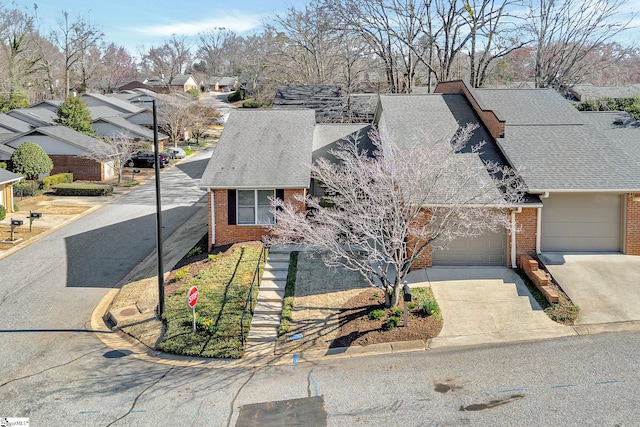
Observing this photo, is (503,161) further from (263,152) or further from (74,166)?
(74,166)

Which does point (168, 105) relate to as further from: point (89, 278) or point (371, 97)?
point (89, 278)

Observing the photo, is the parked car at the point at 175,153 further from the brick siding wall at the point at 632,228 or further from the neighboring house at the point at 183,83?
the neighboring house at the point at 183,83

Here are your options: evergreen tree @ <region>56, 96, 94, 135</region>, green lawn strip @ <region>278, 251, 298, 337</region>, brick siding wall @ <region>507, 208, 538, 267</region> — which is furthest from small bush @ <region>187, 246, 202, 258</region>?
evergreen tree @ <region>56, 96, 94, 135</region>

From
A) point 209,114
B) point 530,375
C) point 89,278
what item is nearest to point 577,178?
point 530,375

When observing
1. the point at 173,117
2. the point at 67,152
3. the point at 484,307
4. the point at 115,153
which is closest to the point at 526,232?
the point at 484,307

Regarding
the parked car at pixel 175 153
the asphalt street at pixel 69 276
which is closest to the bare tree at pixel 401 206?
the asphalt street at pixel 69 276

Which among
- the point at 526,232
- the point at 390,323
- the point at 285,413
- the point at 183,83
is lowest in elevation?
the point at 285,413
